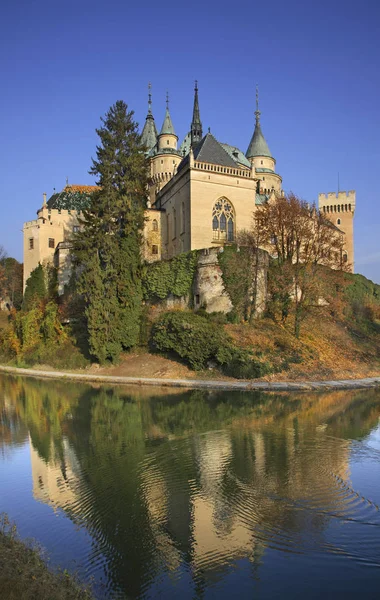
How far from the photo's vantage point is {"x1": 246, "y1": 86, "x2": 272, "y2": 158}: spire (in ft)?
198

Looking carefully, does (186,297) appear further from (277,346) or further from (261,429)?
(261,429)

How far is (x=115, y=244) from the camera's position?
29609 mm

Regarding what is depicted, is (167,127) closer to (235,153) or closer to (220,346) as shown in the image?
(235,153)

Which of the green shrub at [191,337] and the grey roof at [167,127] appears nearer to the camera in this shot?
the green shrub at [191,337]

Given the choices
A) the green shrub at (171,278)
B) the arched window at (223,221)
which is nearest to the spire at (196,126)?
the arched window at (223,221)

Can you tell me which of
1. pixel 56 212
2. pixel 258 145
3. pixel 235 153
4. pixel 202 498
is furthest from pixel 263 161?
pixel 202 498

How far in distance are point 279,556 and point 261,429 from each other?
26.2ft

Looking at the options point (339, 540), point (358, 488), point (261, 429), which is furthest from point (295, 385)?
point (339, 540)

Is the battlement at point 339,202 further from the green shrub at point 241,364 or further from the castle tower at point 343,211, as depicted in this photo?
the green shrub at point 241,364

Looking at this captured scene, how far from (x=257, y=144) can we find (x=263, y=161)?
270 cm

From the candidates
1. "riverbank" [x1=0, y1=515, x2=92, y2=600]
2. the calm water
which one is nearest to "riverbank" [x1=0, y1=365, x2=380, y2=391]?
the calm water

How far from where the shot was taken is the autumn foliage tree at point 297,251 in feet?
96.0

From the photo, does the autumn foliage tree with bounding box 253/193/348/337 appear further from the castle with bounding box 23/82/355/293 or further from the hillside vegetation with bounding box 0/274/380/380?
the castle with bounding box 23/82/355/293

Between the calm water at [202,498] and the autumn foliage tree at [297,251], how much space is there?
13.2 m
